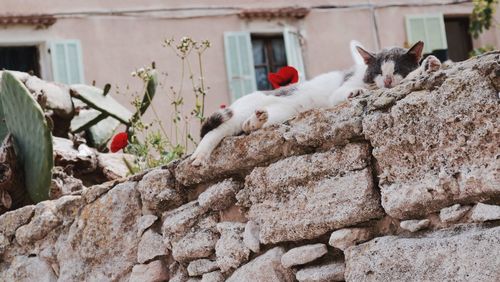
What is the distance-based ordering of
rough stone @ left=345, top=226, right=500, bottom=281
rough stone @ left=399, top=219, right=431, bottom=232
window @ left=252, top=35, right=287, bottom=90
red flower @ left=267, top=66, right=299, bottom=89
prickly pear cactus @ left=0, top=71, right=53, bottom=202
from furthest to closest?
window @ left=252, top=35, right=287, bottom=90, prickly pear cactus @ left=0, top=71, right=53, bottom=202, red flower @ left=267, top=66, right=299, bottom=89, rough stone @ left=399, top=219, right=431, bottom=232, rough stone @ left=345, top=226, right=500, bottom=281

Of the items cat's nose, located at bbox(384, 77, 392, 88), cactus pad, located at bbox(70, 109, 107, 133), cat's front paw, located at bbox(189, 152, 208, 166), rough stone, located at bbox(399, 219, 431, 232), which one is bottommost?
rough stone, located at bbox(399, 219, 431, 232)

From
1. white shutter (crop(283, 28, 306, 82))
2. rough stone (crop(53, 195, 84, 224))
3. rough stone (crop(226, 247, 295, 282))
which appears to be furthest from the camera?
white shutter (crop(283, 28, 306, 82))

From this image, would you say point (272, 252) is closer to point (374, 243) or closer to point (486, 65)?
point (374, 243)

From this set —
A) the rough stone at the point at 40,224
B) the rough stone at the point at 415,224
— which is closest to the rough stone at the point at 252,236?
the rough stone at the point at 415,224

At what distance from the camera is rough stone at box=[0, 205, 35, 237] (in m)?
4.02

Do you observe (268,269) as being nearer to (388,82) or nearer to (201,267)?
(201,267)

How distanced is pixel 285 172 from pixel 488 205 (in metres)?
0.80

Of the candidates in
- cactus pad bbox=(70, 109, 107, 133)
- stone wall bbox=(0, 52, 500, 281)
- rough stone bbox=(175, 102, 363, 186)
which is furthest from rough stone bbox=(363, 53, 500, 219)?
cactus pad bbox=(70, 109, 107, 133)

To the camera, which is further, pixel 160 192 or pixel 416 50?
pixel 160 192

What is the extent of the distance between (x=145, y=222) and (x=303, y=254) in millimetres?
964

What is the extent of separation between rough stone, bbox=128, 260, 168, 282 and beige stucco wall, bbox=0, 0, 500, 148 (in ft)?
22.0

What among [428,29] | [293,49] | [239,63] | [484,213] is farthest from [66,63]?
[484,213]

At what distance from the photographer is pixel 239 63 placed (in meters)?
11.3

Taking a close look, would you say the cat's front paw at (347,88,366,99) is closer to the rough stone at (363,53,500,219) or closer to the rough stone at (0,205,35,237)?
the rough stone at (363,53,500,219)
